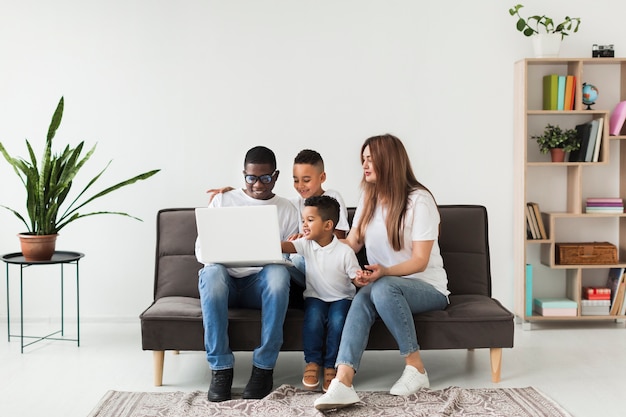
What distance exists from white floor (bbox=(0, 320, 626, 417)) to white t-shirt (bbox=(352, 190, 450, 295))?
0.49m

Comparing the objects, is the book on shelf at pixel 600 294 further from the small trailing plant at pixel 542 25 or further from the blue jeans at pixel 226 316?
the blue jeans at pixel 226 316

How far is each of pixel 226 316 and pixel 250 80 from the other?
6.14 ft

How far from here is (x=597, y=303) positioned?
14.7 feet

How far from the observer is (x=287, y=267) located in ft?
10.9

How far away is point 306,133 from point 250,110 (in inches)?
14.3

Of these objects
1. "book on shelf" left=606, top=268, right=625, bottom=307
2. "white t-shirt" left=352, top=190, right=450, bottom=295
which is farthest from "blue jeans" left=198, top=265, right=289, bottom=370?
"book on shelf" left=606, top=268, right=625, bottom=307

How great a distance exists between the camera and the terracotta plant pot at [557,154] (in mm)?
4463

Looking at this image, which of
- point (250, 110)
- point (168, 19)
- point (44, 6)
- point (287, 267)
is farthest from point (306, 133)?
point (44, 6)

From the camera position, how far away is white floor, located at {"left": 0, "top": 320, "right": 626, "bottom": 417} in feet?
10.3

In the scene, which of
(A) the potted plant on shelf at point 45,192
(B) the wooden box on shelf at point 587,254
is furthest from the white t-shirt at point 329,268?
(B) the wooden box on shelf at point 587,254

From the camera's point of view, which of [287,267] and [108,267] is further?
[108,267]

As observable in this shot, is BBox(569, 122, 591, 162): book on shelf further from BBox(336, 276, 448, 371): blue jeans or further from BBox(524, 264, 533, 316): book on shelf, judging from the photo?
BBox(336, 276, 448, 371): blue jeans

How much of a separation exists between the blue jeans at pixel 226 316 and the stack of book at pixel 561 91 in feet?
7.07

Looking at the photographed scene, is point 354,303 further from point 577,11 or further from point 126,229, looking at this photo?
point 577,11
